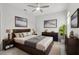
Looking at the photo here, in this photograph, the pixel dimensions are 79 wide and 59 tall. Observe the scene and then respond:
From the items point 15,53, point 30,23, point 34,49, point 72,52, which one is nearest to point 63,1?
point 30,23

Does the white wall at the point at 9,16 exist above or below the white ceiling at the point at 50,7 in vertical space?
below

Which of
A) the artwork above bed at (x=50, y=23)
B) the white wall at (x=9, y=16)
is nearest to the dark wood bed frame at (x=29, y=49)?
the white wall at (x=9, y=16)

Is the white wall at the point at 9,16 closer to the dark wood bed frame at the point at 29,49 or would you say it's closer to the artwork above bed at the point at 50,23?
the dark wood bed frame at the point at 29,49

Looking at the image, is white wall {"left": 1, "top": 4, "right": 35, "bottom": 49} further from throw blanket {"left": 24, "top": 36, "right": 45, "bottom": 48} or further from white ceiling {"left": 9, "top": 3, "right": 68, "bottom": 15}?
throw blanket {"left": 24, "top": 36, "right": 45, "bottom": 48}

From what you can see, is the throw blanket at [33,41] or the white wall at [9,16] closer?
the white wall at [9,16]

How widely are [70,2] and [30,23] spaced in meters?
1.04

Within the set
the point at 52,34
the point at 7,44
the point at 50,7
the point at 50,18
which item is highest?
the point at 50,7

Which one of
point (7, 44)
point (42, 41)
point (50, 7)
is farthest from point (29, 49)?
point (50, 7)

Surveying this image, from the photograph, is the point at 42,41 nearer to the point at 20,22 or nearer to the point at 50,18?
the point at 50,18

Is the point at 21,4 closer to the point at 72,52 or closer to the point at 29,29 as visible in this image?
the point at 29,29

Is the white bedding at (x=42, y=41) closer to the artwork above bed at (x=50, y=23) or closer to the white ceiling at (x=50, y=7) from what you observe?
the artwork above bed at (x=50, y=23)

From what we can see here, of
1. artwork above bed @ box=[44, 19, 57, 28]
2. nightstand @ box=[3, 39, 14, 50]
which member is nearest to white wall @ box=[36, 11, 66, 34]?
artwork above bed @ box=[44, 19, 57, 28]

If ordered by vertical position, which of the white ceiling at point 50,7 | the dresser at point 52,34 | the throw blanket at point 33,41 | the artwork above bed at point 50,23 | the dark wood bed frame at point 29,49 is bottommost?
the dark wood bed frame at point 29,49

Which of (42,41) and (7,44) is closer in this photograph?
(7,44)
